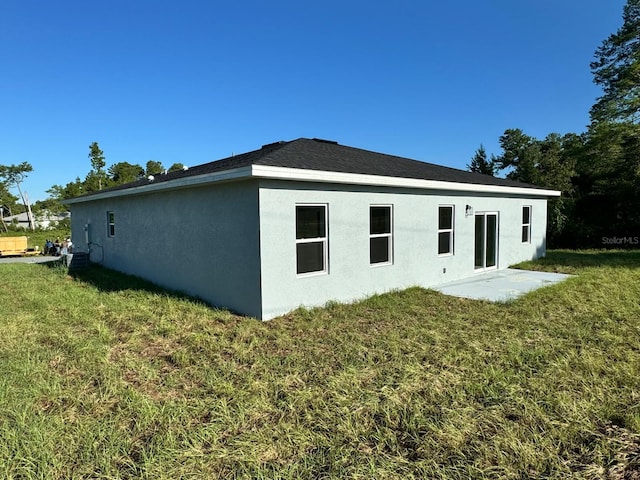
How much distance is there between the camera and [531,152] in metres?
23.1

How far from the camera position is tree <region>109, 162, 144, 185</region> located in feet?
138

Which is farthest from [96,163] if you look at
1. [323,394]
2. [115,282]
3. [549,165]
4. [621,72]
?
[323,394]

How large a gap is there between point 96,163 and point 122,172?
9.41 ft

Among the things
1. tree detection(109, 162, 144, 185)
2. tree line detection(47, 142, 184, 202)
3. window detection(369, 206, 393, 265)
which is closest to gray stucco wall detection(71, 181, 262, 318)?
window detection(369, 206, 393, 265)

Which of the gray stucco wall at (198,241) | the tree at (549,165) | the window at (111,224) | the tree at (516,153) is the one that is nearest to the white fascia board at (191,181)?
the gray stucco wall at (198,241)

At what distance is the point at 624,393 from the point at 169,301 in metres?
7.18

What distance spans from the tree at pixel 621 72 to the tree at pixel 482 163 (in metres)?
8.36

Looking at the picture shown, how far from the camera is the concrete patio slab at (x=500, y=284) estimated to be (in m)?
8.19

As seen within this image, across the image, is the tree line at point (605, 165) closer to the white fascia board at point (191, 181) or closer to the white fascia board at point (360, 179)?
the white fascia board at point (360, 179)

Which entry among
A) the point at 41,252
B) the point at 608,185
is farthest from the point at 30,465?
the point at 41,252

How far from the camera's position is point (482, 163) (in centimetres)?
2711

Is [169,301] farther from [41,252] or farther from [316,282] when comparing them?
[41,252]

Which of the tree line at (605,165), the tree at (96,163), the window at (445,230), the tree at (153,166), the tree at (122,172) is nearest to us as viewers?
the window at (445,230)

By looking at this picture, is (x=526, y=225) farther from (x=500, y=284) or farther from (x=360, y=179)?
(x=360, y=179)
